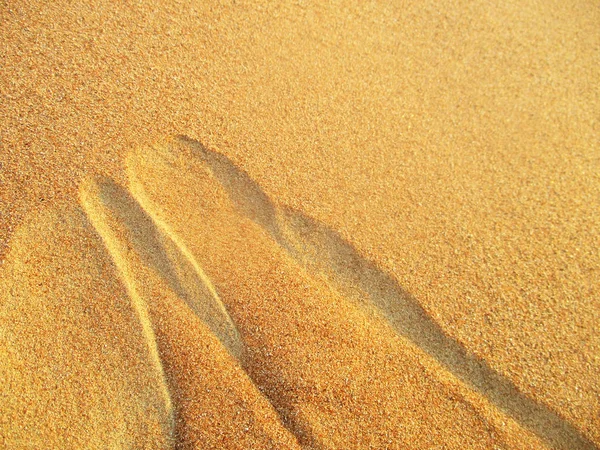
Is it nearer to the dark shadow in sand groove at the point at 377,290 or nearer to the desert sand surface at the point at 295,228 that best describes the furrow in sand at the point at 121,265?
the desert sand surface at the point at 295,228

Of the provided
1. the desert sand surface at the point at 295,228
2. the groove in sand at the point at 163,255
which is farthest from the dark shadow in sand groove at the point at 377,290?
the groove in sand at the point at 163,255

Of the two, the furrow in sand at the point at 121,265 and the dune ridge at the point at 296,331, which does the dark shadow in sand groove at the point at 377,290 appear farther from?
the furrow in sand at the point at 121,265

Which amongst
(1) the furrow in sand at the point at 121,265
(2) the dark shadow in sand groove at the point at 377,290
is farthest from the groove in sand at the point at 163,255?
(2) the dark shadow in sand groove at the point at 377,290

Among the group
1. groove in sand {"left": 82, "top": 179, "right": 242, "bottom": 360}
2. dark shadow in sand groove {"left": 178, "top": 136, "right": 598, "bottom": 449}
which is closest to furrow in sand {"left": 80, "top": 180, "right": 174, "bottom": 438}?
groove in sand {"left": 82, "top": 179, "right": 242, "bottom": 360}

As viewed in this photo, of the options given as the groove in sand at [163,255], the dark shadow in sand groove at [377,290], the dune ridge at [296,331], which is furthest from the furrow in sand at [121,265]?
the dark shadow in sand groove at [377,290]

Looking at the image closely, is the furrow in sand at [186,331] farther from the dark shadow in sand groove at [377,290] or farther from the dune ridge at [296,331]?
the dark shadow in sand groove at [377,290]

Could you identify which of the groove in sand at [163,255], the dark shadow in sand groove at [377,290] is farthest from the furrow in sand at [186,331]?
the dark shadow in sand groove at [377,290]

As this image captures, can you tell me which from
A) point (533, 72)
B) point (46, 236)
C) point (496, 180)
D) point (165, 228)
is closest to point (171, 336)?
point (165, 228)

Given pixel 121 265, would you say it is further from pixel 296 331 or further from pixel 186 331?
pixel 296 331

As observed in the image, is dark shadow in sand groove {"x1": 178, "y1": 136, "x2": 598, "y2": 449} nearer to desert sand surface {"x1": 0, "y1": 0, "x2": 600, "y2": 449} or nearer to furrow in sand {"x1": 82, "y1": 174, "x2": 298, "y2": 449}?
desert sand surface {"x1": 0, "y1": 0, "x2": 600, "y2": 449}
